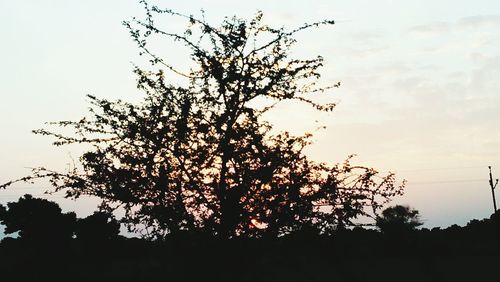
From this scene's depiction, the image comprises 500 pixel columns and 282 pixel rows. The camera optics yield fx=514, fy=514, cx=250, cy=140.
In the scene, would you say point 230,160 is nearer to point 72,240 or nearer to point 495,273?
point 495,273

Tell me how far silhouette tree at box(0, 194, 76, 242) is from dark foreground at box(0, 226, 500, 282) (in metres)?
0.94

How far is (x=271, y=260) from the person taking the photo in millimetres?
11023

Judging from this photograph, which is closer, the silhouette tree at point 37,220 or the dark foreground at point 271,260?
the dark foreground at point 271,260

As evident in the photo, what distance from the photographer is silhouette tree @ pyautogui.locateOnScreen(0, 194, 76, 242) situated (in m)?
29.6

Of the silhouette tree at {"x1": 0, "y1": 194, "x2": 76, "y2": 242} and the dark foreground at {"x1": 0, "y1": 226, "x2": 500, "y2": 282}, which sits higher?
the silhouette tree at {"x1": 0, "y1": 194, "x2": 76, "y2": 242}

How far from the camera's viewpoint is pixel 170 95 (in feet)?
34.2

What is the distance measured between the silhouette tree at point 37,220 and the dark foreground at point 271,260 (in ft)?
3.09

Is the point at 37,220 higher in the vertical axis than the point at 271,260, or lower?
higher

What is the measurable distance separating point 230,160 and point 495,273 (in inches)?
730

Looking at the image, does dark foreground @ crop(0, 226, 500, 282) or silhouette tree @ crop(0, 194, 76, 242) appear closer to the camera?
dark foreground @ crop(0, 226, 500, 282)

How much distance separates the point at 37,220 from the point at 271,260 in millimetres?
24942

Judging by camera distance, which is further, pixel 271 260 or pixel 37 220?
pixel 37 220

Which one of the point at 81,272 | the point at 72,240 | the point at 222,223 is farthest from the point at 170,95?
the point at 72,240

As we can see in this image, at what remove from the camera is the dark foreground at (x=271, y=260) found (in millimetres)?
9836
